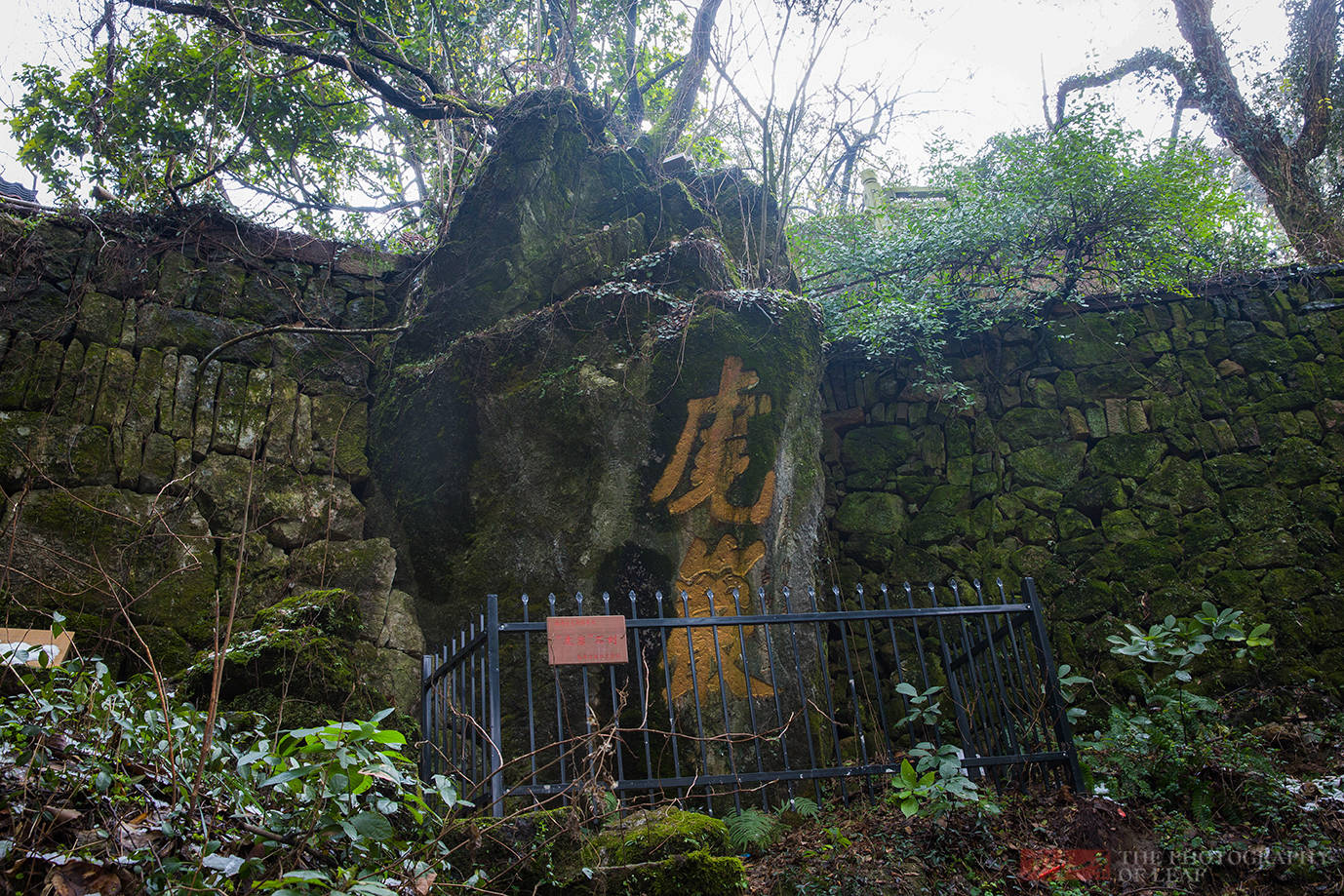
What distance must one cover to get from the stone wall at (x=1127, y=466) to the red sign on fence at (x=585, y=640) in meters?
3.28

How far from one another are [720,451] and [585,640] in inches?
85.5

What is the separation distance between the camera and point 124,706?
8.16 feet

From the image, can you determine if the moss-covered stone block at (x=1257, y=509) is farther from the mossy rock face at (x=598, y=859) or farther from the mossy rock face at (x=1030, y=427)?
the mossy rock face at (x=598, y=859)

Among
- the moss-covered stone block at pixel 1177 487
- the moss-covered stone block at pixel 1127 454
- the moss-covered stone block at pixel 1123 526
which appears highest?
the moss-covered stone block at pixel 1127 454

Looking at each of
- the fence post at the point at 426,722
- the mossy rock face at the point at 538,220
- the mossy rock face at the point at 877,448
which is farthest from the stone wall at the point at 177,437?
the mossy rock face at the point at 877,448

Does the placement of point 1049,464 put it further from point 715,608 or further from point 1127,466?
point 715,608

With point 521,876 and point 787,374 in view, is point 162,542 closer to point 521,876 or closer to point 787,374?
point 521,876

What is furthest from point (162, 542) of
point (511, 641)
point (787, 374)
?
point (787, 374)

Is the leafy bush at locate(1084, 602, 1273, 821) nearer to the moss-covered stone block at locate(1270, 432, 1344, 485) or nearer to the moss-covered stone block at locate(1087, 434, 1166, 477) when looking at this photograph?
the moss-covered stone block at locate(1087, 434, 1166, 477)

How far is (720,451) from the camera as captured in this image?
496 centimetres

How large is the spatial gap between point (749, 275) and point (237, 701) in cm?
435

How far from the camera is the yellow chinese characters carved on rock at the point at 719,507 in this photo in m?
4.39

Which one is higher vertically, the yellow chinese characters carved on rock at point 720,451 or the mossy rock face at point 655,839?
the yellow chinese characters carved on rock at point 720,451

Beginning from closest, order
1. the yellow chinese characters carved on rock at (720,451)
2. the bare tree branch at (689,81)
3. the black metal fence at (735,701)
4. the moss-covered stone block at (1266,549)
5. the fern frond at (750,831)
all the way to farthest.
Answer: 1. the black metal fence at (735,701)
2. the fern frond at (750,831)
3. the yellow chinese characters carved on rock at (720,451)
4. the moss-covered stone block at (1266,549)
5. the bare tree branch at (689,81)
